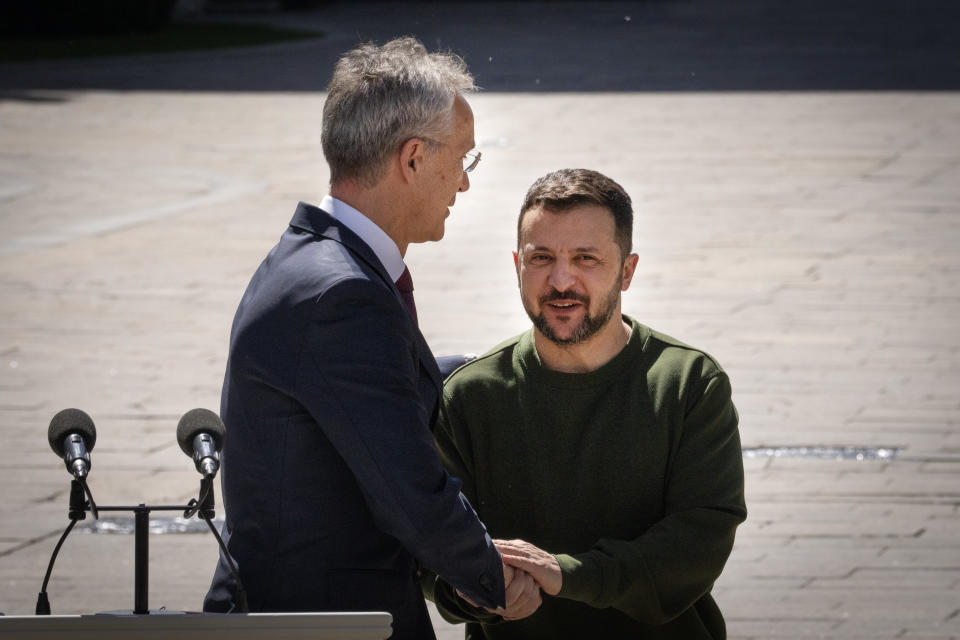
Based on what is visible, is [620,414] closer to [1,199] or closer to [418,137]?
[418,137]

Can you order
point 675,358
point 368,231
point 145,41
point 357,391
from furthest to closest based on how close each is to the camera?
1. point 145,41
2. point 675,358
3. point 368,231
4. point 357,391

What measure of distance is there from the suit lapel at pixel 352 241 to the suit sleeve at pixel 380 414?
9 cm

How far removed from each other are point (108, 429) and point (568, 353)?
4.29 meters

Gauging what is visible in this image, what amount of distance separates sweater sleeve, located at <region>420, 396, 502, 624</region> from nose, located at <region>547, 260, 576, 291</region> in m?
0.34

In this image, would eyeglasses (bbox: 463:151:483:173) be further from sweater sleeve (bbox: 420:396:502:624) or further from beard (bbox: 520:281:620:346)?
sweater sleeve (bbox: 420:396:502:624)

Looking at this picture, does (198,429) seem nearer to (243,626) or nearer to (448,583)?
(243,626)

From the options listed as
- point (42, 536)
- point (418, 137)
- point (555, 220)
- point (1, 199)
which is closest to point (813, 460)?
→ point (42, 536)

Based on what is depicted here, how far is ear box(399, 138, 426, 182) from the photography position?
2.70 meters

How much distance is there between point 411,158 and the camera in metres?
2.72

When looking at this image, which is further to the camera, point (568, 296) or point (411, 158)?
point (568, 296)

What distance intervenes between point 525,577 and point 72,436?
2.90 feet

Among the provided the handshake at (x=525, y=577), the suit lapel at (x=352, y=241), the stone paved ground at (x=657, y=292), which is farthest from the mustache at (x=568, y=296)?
the stone paved ground at (x=657, y=292)

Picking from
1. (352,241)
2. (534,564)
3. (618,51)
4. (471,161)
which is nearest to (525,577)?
(534,564)

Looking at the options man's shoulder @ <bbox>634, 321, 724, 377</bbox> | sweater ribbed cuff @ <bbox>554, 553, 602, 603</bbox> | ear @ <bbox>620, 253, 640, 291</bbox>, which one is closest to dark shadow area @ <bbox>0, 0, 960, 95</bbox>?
ear @ <bbox>620, 253, 640, 291</bbox>
